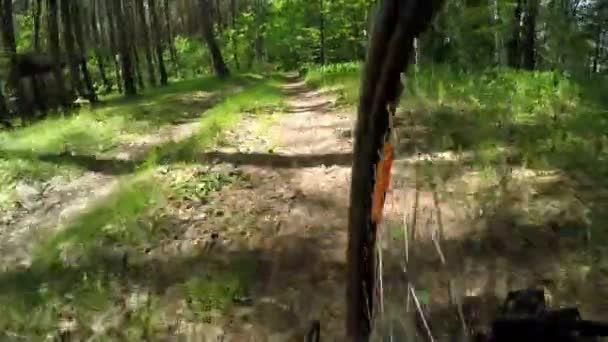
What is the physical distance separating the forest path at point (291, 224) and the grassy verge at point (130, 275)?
0.75ft

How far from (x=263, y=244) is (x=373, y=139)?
14.2ft

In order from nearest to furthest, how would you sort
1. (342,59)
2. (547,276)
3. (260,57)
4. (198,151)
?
(547,276) < (198,151) < (342,59) < (260,57)

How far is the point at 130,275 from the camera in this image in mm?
5742

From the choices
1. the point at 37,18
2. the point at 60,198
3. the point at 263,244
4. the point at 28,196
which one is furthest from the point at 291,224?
the point at 37,18

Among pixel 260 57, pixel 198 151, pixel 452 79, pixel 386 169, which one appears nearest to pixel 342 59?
pixel 260 57

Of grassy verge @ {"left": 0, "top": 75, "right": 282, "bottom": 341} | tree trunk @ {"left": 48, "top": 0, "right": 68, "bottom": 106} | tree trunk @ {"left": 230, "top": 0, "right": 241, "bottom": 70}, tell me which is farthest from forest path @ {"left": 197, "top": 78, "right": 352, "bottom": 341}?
tree trunk @ {"left": 230, "top": 0, "right": 241, "bottom": 70}

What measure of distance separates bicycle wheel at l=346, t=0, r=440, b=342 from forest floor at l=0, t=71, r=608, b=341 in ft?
0.91

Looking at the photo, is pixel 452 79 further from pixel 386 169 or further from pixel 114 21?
pixel 114 21

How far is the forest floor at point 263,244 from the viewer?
476cm

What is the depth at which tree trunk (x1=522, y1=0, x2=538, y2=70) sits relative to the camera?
19.0 meters

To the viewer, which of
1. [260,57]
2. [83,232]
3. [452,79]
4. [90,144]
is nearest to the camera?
[83,232]

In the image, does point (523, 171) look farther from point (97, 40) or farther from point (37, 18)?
point (97, 40)

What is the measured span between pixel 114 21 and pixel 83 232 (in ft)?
76.4

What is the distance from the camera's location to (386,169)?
191cm
